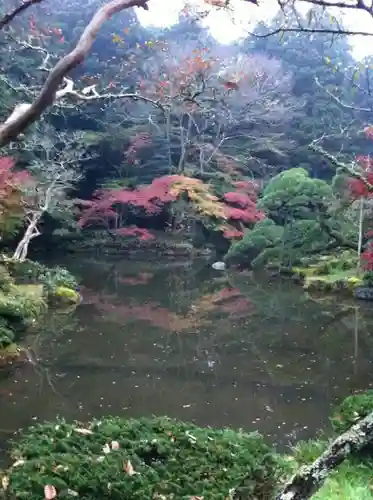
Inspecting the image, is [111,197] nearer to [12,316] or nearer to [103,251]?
[103,251]

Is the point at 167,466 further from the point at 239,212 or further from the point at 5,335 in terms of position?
the point at 239,212

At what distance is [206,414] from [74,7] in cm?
2315

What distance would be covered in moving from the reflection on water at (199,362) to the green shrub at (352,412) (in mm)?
1502

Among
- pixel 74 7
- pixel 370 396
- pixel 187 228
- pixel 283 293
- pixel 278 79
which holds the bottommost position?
pixel 370 396

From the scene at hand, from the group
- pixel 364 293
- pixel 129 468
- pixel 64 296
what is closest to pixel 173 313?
pixel 64 296

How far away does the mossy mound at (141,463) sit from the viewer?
7.76 ft

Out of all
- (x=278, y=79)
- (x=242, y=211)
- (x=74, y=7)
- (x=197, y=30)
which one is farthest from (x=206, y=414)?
(x=197, y=30)

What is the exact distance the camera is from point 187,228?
2122 cm

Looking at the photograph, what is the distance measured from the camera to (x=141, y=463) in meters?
2.55

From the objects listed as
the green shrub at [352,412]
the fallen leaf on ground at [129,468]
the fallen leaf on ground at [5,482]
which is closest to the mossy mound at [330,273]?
the green shrub at [352,412]

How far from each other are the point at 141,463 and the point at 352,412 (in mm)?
1422

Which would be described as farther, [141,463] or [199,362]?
[199,362]

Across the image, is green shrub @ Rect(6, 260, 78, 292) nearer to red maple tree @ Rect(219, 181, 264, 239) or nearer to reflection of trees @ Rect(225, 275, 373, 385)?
reflection of trees @ Rect(225, 275, 373, 385)

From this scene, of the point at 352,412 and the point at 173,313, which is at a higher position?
the point at 173,313
